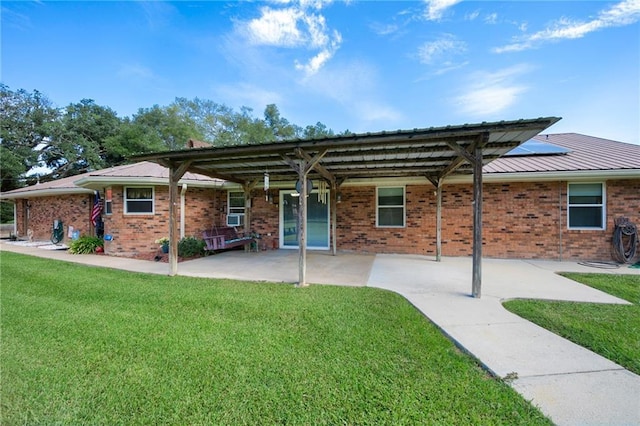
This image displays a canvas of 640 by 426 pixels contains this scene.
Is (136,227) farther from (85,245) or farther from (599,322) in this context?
(599,322)

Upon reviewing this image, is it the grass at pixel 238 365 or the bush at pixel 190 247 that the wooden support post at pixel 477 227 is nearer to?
the grass at pixel 238 365

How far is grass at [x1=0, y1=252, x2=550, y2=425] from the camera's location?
2057 mm

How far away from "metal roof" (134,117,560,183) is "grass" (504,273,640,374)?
2726mm

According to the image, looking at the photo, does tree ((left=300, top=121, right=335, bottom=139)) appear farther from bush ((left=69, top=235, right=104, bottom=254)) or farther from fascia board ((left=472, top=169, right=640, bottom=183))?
fascia board ((left=472, top=169, right=640, bottom=183))

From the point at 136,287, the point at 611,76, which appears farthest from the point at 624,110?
the point at 136,287

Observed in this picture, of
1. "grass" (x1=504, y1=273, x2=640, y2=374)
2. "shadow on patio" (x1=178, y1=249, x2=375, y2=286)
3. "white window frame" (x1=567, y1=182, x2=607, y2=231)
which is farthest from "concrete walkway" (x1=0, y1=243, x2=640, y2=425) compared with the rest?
"white window frame" (x1=567, y1=182, x2=607, y2=231)

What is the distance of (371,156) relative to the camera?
6.20m

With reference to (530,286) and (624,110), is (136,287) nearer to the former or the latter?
(530,286)

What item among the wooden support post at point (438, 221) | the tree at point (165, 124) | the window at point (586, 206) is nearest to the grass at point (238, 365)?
the wooden support post at point (438, 221)

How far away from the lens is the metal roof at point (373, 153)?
441 cm

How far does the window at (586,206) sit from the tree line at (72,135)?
58.5 ft

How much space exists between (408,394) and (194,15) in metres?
13.3

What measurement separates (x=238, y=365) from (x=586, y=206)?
33.3ft

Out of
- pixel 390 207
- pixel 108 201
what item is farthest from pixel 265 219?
pixel 108 201
